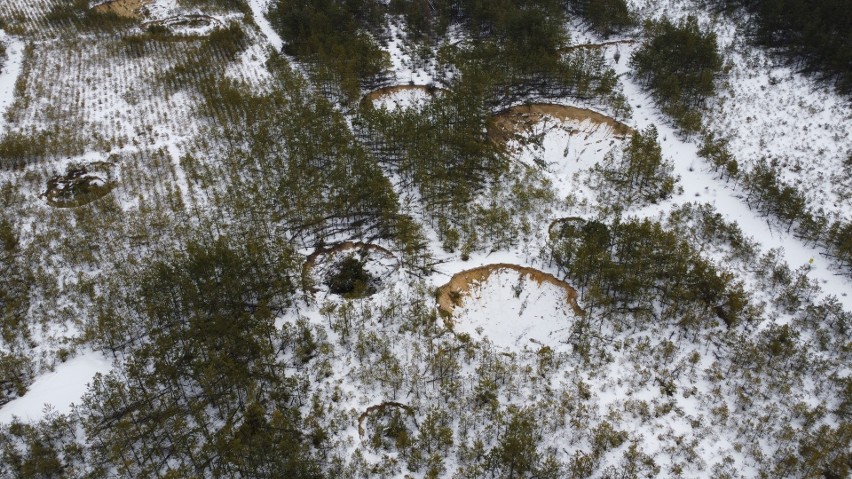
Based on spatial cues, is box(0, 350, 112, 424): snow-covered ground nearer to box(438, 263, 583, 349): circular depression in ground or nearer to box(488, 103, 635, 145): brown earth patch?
box(438, 263, 583, 349): circular depression in ground

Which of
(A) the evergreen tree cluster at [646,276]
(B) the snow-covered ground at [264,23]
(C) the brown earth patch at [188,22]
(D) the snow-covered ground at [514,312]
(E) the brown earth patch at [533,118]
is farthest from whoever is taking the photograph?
(C) the brown earth patch at [188,22]

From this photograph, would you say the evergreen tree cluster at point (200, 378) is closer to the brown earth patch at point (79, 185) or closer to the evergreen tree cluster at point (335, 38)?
the brown earth patch at point (79, 185)

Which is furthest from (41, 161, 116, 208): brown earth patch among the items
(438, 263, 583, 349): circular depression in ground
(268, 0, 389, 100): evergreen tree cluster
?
(438, 263, 583, 349): circular depression in ground

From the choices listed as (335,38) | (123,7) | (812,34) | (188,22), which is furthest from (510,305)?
(123,7)

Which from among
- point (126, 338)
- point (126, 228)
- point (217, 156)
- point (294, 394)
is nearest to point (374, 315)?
point (294, 394)

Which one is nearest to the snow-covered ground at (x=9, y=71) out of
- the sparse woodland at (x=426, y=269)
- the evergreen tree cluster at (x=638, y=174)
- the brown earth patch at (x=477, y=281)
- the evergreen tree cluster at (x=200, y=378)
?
the sparse woodland at (x=426, y=269)
